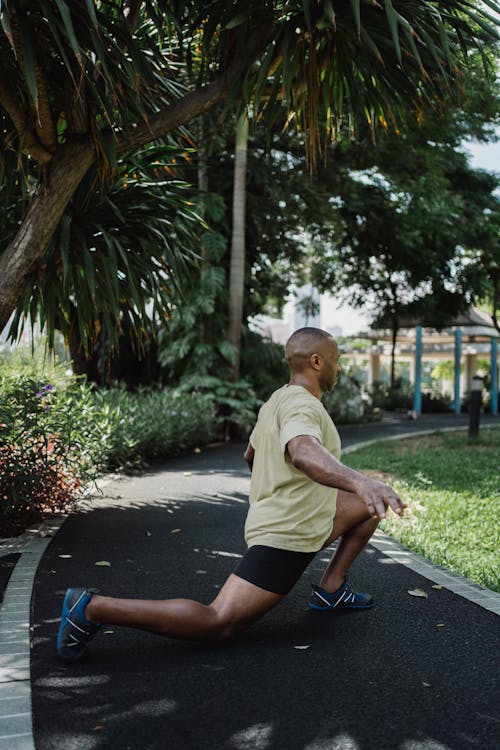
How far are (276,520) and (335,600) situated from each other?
36.7 inches

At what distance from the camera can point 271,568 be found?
316 centimetres

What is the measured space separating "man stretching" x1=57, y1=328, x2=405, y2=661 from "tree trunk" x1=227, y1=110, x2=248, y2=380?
33.3 ft

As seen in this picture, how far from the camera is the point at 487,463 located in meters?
9.47

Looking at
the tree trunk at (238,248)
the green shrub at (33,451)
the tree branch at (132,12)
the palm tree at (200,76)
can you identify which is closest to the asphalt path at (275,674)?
the green shrub at (33,451)

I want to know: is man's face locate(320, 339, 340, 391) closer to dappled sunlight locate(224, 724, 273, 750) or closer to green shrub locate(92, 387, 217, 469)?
dappled sunlight locate(224, 724, 273, 750)

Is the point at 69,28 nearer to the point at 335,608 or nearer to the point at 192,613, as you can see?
the point at 192,613

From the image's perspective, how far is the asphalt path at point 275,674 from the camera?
2521 millimetres

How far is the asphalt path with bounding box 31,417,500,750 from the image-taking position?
2521mm

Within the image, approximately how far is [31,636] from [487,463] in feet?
23.8

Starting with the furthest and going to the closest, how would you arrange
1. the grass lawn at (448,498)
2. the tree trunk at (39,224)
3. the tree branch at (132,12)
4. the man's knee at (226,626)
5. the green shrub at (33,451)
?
1. the green shrub at (33,451)
2. the tree branch at (132,12)
3. the grass lawn at (448,498)
4. the tree trunk at (39,224)
5. the man's knee at (226,626)

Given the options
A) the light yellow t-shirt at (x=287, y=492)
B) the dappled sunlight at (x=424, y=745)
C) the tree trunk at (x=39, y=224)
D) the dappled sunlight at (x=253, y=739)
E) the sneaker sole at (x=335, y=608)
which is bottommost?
the sneaker sole at (x=335, y=608)

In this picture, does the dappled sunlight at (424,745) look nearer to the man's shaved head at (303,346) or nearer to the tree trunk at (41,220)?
the man's shaved head at (303,346)

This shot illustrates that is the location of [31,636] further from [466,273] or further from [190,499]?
[466,273]

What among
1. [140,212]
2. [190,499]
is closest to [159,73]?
[140,212]
